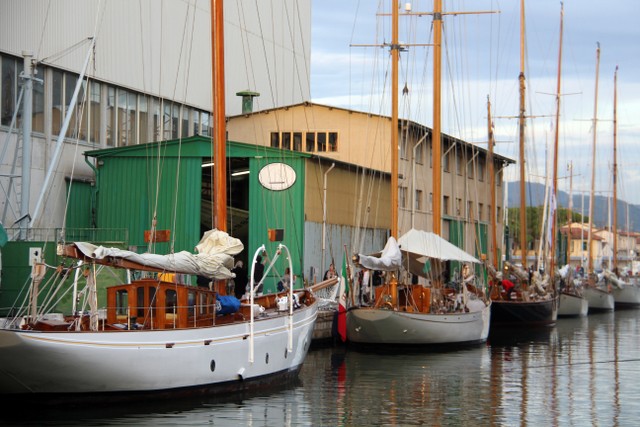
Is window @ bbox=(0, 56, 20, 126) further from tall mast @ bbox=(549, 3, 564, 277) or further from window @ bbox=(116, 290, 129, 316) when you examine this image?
tall mast @ bbox=(549, 3, 564, 277)

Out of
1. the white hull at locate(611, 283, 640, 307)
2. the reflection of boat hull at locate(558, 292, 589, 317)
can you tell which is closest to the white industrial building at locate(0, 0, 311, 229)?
the reflection of boat hull at locate(558, 292, 589, 317)

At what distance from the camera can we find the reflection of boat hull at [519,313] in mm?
49344

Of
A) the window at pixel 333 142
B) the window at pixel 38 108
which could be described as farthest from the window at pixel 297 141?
the window at pixel 38 108

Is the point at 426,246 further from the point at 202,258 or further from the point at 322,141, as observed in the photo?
the point at 202,258

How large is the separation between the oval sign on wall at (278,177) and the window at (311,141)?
440 inches

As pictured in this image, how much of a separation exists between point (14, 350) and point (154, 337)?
9.58 feet

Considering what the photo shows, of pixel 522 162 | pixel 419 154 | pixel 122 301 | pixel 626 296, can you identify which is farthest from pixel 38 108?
pixel 626 296

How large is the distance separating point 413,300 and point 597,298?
36.3 metres

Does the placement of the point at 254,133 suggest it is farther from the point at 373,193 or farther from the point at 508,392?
the point at 508,392

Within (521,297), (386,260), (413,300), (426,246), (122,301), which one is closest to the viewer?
(122,301)

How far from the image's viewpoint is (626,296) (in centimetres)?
7988

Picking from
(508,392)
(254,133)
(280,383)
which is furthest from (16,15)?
(508,392)

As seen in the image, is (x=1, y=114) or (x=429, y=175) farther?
(x=429, y=175)

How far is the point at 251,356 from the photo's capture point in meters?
25.4
